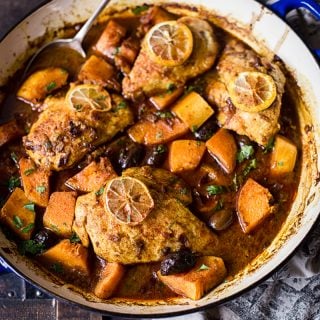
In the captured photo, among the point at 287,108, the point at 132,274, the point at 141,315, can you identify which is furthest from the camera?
the point at 287,108

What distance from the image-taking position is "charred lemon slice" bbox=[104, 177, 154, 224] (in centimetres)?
494

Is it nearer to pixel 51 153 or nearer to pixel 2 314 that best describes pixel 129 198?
pixel 51 153

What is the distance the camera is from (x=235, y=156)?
5.38 m

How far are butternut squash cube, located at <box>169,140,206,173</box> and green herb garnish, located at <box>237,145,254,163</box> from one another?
275mm

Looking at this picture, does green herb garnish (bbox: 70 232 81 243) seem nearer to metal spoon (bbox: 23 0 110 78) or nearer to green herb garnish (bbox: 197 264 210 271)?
green herb garnish (bbox: 197 264 210 271)

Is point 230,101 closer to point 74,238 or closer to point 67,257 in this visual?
point 74,238

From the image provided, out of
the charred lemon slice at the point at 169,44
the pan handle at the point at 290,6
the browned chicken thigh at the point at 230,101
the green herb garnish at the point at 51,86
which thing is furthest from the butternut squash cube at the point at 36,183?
the pan handle at the point at 290,6

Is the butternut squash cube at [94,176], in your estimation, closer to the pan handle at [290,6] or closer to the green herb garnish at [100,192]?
the green herb garnish at [100,192]

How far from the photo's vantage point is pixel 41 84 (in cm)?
565

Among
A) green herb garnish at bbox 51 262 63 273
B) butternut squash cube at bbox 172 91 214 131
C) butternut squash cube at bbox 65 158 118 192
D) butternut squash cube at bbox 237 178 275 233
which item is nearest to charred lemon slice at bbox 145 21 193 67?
butternut squash cube at bbox 172 91 214 131

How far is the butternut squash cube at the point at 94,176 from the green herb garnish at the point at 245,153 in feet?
3.07

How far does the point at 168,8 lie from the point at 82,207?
1.91 meters

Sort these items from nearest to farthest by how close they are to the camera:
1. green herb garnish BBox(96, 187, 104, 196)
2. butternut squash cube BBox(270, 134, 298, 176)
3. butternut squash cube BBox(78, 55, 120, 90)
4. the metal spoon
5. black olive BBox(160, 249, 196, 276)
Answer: black olive BBox(160, 249, 196, 276) → green herb garnish BBox(96, 187, 104, 196) → butternut squash cube BBox(270, 134, 298, 176) → butternut squash cube BBox(78, 55, 120, 90) → the metal spoon

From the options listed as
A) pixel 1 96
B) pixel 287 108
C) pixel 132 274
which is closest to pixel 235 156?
pixel 287 108
